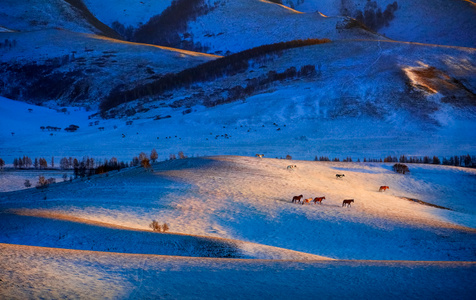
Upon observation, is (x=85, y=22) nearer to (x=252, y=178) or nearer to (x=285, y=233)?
(x=252, y=178)

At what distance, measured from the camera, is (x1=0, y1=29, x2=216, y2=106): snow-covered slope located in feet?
254

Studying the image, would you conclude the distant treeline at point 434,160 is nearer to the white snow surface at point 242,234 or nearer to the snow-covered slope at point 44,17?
the white snow surface at point 242,234

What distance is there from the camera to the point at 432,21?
125 meters

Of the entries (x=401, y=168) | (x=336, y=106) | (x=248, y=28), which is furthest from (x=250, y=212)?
(x=248, y=28)

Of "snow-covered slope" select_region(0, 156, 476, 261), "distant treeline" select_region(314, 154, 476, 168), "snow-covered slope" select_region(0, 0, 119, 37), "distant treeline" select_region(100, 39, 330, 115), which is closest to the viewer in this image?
"snow-covered slope" select_region(0, 156, 476, 261)

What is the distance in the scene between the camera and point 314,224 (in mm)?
16250

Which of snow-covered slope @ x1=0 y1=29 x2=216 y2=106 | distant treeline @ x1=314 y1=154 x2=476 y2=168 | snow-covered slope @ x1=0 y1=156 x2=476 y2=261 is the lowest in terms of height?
snow-covered slope @ x1=0 y1=156 x2=476 y2=261

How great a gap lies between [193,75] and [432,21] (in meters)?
79.7

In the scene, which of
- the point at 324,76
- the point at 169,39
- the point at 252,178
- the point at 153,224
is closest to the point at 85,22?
the point at 169,39

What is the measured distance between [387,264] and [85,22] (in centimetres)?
13107

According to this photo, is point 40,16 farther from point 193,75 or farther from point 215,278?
point 215,278

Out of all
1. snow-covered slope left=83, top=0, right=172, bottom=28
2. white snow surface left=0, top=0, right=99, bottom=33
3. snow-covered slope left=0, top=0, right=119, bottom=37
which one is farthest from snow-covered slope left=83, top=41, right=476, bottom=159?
snow-covered slope left=83, top=0, right=172, bottom=28

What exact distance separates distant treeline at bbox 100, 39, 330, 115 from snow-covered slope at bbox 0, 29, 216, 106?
4.48 meters

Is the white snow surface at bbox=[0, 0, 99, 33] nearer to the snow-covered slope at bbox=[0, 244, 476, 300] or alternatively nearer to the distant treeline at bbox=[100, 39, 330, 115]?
the distant treeline at bbox=[100, 39, 330, 115]
